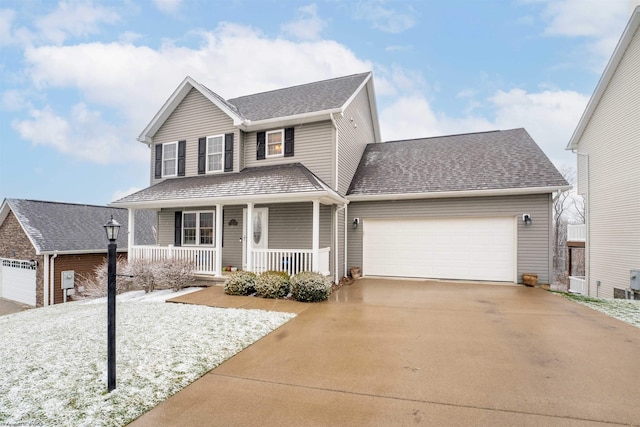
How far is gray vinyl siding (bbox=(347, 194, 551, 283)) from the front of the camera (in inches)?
376

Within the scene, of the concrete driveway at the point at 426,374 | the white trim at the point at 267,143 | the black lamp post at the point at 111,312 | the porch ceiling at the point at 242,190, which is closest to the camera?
the concrete driveway at the point at 426,374

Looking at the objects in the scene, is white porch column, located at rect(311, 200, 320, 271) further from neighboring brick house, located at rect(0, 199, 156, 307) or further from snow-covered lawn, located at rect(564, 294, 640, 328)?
neighboring brick house, located at rect(0, 199, 156, 307)

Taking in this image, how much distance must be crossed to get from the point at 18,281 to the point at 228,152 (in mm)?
14590

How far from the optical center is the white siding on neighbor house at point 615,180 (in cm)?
935

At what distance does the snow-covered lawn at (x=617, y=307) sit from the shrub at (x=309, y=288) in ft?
20.5

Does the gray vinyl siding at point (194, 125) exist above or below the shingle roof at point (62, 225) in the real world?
above

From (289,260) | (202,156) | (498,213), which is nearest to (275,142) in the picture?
(202,156)

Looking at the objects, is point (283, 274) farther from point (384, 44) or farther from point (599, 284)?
point (384, 44)

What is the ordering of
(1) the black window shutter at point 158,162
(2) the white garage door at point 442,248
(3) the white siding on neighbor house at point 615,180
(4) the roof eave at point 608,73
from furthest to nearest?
(1) the black window shutter at point 158,162
(2) the white garage door at point 442,248
(3) the white siding on neighbor house at point 615,180
(4) the roof eave at point 608,73

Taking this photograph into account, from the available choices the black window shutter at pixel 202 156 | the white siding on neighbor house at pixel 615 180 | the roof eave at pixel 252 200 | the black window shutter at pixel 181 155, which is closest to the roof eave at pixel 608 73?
the white siding on neighbor house at pixel 615 180

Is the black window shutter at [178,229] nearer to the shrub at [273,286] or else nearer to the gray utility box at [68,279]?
the shrub at [273,286]

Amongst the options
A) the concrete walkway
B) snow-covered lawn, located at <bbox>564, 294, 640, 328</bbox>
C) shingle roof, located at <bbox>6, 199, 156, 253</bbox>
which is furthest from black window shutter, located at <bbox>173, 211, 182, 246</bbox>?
snow-covered lawn, located at <bbox>564, 294, 640, 328</bbox>

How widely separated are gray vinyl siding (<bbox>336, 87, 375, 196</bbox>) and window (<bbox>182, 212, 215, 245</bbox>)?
5.26 m

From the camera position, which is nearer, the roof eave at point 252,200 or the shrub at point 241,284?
the shrub at point 241,284
